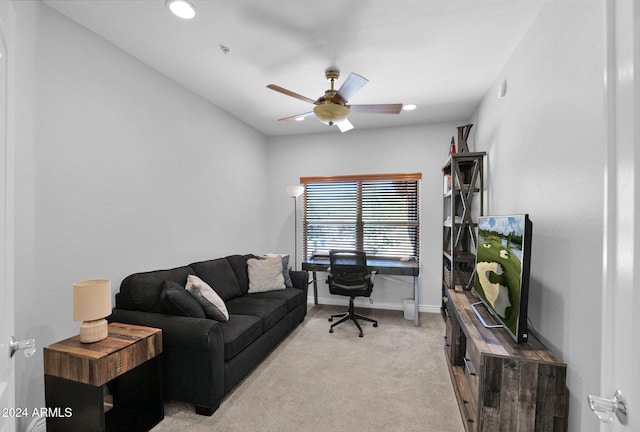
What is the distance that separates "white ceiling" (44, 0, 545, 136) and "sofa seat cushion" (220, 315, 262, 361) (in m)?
2.30

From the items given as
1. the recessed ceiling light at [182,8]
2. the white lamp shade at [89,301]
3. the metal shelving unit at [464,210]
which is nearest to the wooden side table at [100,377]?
the white lamp shade at [89,301]

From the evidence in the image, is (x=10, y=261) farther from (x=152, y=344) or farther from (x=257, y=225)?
(x=257, y=225)

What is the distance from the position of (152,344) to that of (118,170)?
1446 mm

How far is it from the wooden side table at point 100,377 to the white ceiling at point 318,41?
2.18 meters

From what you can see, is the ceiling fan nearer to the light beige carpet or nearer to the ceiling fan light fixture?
the ceiling fan light fixture

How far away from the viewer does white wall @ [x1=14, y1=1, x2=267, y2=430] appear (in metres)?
1.81

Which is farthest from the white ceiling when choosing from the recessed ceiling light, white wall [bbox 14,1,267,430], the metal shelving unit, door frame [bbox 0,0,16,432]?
door frame [bbox 0,0,16,432]

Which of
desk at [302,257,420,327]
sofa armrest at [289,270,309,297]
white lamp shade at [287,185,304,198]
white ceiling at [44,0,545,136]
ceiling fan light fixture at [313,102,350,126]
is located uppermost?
white ceiling at [44,0,545,136]

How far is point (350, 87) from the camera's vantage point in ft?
7.73

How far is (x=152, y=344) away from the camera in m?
1.95

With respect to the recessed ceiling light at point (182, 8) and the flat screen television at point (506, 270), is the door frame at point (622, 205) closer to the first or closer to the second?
the flat screen television at point (506, 270)

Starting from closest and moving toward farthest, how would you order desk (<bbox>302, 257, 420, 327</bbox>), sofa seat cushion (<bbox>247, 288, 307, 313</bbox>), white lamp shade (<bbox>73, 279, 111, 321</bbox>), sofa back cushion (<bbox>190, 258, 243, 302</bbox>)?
white lamp shade (<bbox>73, 279, 111, 321</bbox>), sofa back cushion (<bbox>190, 258, 243, 302</bbox>), sofa seat cushion (<bbox>247, 288, 307, 313</bbox>), desk (<bbox>302, 257, 420, 327</bbox>)

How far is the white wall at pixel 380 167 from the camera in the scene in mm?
4312

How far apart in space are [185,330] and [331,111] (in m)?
2.09
